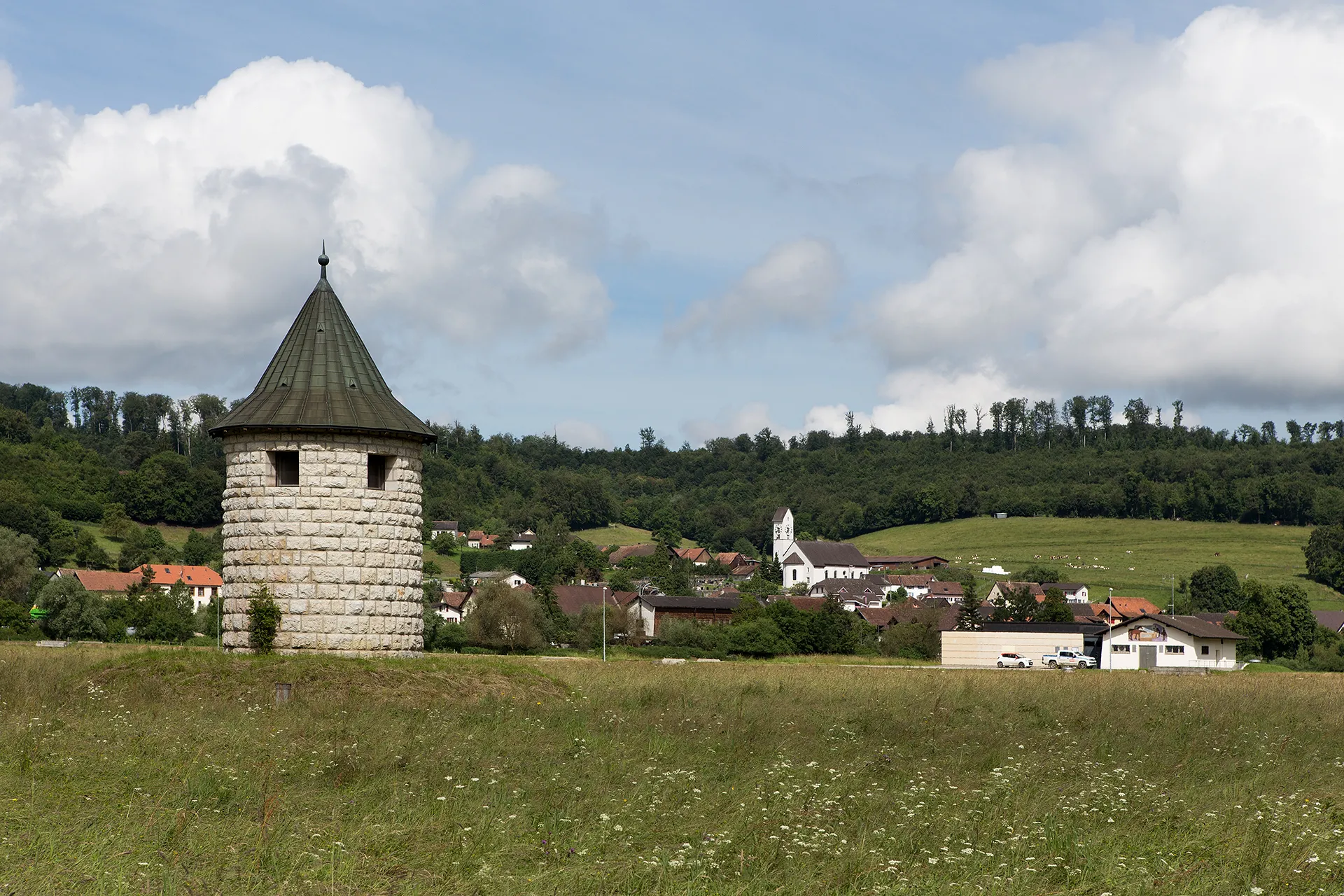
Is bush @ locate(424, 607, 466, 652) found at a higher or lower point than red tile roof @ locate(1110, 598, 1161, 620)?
higher

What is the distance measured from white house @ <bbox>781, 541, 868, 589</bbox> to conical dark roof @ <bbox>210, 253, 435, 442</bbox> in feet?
513

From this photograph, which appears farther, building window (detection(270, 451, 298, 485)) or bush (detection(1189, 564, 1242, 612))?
bush (detection(1189, 564, 1242, 612))

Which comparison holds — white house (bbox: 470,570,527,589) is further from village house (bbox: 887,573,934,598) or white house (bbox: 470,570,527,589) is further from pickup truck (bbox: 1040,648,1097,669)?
pickup truck (bbox: 1040,648,1097,669)

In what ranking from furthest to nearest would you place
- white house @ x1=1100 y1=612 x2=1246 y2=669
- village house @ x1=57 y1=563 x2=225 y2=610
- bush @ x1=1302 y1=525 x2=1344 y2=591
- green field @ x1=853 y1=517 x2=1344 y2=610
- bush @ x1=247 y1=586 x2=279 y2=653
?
green field @ x1=853 y1=517 x2=1344 y2=610, bush @ x1=1302 y1=525 x2=1344 y2=591, village house @ x1=57 y1=563 x2=225 y2=610, white house @ x1=1100 y1=612 x2=1246 y2=669, bush @ x1=247 y1=586 x2=279 y2=653

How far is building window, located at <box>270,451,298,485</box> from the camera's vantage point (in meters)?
25.5

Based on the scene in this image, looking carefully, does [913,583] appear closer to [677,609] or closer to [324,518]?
[677,609]

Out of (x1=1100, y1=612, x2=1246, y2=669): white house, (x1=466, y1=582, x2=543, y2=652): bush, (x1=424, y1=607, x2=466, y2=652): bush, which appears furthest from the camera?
(x1=466, y1=582, x2=543, y2=652): bush

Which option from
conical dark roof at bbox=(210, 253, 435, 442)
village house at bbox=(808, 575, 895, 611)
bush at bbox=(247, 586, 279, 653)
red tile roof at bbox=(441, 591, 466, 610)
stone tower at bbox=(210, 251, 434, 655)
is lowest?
village house at bbox=(808, 575, 895, 611)

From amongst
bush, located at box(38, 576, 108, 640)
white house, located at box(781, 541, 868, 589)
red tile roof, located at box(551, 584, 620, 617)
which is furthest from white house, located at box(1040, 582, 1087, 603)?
bush, located at box(38, 576, 108, 640)

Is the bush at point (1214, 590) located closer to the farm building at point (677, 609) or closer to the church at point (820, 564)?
the farm building at point (677, 609)

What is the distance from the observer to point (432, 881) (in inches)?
329

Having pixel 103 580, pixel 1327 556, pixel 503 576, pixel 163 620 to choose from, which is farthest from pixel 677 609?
pixel 1327 556

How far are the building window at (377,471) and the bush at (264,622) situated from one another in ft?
9.72

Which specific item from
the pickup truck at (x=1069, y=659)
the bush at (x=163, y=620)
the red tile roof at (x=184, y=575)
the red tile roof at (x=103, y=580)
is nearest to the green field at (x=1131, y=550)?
the pickup truck at (x=1069, y=659)
